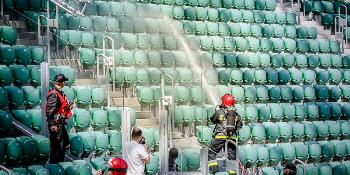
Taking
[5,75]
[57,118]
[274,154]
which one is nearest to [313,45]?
[274,154]

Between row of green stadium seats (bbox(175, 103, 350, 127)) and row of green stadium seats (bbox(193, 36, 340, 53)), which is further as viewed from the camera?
row of green stadium seats (bbox(193, 36, 340, 53))

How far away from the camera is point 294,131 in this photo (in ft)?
45.9

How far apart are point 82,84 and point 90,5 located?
2.41 m

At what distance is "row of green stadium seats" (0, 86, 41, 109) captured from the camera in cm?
1015

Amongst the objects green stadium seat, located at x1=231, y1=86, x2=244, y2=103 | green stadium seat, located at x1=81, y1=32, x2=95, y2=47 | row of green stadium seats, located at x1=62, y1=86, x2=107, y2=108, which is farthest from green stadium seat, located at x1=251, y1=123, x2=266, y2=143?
green stadium seat, located at x1=81, y1=32, x2=95, y2=47

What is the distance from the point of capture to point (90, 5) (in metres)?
13.8

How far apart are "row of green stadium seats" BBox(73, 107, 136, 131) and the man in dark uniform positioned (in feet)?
3.61

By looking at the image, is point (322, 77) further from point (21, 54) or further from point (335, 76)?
point (21, 54)

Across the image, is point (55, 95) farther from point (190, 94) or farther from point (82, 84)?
point (190, 94)

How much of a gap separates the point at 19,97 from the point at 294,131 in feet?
18.9

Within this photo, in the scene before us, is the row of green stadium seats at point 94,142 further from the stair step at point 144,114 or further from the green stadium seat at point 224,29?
the green stadium seat at point 224,29

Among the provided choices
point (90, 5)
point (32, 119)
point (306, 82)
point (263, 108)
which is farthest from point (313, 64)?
point (32, 119)

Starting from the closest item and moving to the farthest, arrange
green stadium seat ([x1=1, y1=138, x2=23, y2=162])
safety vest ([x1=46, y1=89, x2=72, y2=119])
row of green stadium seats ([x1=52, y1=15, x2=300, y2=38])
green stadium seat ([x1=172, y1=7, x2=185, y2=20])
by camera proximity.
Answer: green stadium seat ([x1=1, y1=138, x2=23, y2=162])
safety vest ([x1=46, y1=89, x2=72, y2=119])
row of green stadium seats ([x1=52, y1=15, x2=300, y2=38])
green stadium seat ([x1=172, y1=7, x2=185, y2=20])

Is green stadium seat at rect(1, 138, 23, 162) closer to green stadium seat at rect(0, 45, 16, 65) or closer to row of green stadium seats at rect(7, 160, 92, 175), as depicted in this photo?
row of green stadium seats at rect(7, 160, 92, 175)
